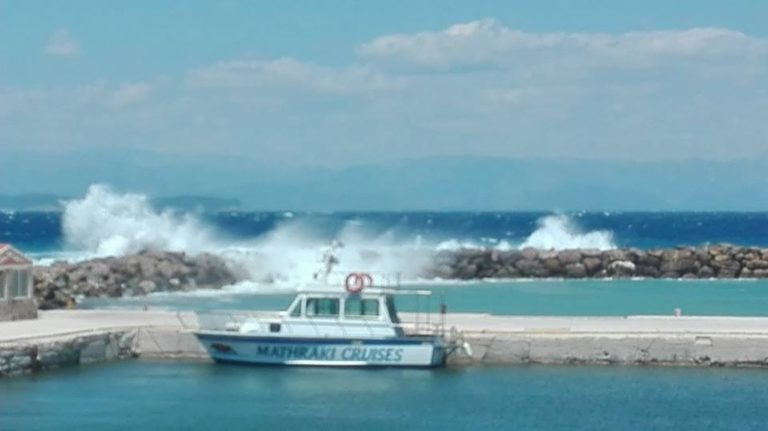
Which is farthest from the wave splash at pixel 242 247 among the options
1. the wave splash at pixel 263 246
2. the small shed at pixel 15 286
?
the small shed at pixel 15 286

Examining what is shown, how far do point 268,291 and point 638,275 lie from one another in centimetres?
1655

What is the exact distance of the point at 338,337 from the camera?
109 feet

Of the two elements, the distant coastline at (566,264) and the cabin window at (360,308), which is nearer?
the cabin window at (360,308)

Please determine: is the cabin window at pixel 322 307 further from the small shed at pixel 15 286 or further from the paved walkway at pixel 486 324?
the small shed at pixel 15 286

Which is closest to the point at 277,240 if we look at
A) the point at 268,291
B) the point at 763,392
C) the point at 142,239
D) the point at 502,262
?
the point at 142,239

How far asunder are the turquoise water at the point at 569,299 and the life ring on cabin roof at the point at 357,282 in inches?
529

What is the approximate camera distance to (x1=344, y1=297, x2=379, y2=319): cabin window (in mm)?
33375

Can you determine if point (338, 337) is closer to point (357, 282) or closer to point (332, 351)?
point (332, 351)

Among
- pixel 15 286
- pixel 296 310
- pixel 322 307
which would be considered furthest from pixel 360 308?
pixel 15 286

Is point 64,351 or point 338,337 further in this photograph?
point 338,337

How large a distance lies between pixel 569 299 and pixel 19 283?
69.1 feet

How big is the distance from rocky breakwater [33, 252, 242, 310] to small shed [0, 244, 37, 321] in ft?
32.4

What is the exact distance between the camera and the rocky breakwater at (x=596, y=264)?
66875mm

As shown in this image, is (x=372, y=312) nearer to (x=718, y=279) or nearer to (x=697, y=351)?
(x=697, y=351)
